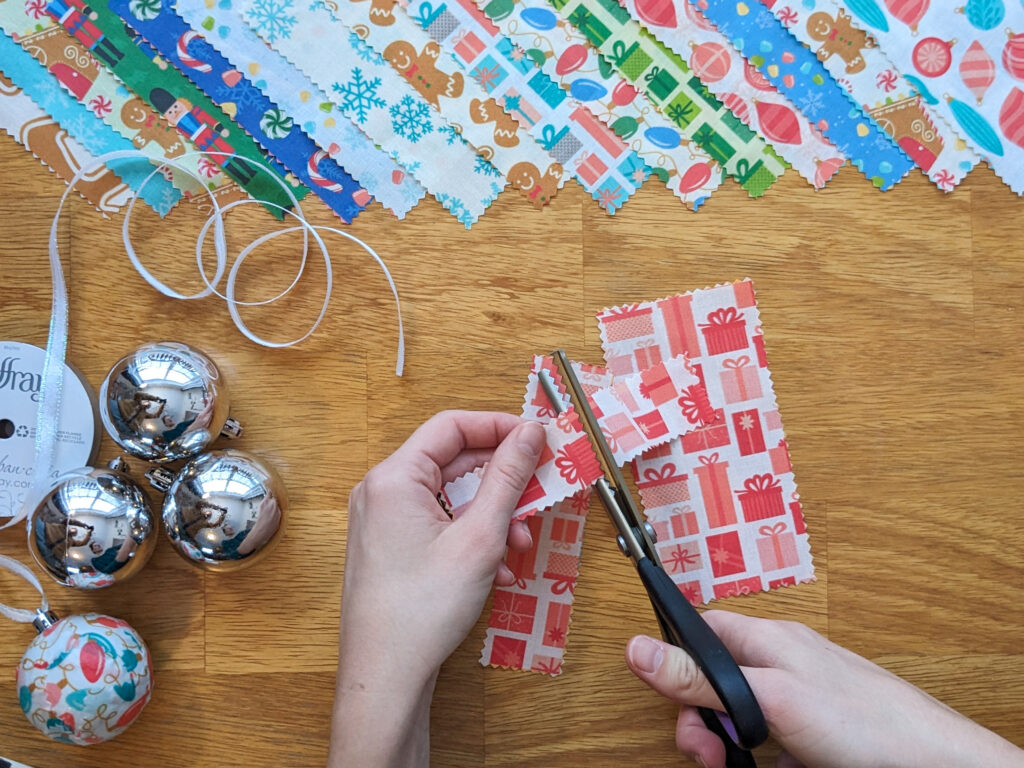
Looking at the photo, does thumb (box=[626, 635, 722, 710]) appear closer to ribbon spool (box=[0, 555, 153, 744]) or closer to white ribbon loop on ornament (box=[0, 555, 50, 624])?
ribbon spool (box=[0, 555, 153, 744])

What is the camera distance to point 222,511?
2.52 feet

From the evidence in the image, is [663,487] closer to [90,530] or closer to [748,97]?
[748,97]

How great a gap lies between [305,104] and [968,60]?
75 cm

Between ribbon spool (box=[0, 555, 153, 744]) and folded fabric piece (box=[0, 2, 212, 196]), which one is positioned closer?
ribbon spool (box=[0, 555, 153, 744])

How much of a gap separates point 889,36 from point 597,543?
0.66m

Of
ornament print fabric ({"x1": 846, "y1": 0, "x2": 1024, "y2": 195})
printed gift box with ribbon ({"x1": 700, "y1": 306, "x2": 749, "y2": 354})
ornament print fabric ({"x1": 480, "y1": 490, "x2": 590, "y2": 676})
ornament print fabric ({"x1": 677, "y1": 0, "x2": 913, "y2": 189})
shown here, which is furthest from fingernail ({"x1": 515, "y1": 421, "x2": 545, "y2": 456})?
ornament print fabric ({"x1": 846, "y1": 0, "x2": 1024, "y2": 195})

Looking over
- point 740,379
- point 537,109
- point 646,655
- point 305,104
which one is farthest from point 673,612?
point 305,104

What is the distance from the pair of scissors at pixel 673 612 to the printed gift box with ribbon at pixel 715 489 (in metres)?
0.12

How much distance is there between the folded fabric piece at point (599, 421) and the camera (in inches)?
31.9

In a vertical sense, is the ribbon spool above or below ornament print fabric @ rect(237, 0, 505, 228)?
below

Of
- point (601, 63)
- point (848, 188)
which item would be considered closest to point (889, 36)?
point (848, 188)

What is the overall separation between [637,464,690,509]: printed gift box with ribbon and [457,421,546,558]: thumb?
0.16 metres

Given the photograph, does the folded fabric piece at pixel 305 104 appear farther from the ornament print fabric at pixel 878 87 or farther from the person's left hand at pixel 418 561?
the ornament print fabric at pixel 878 87

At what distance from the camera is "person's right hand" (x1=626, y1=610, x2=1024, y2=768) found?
29.2 inches
